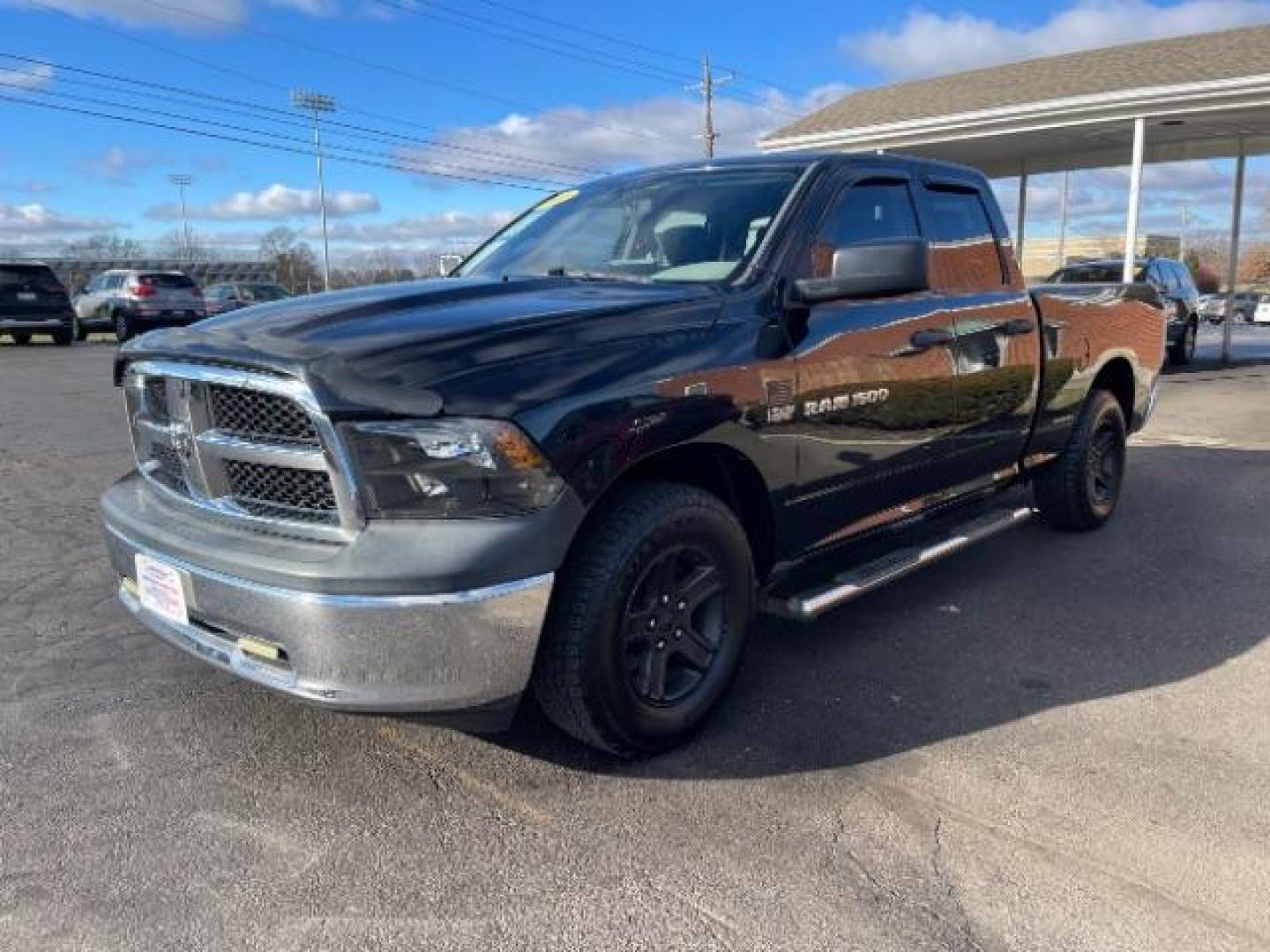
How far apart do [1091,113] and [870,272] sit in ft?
43.7

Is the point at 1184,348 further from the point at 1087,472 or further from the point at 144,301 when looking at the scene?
the point at 144,301

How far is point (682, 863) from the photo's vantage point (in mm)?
2670

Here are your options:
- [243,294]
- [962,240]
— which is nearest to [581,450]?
[962,240]

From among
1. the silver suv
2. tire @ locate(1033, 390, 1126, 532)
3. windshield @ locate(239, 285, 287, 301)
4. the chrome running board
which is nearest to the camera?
the chrome running board

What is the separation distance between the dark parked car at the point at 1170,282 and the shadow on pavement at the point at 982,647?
1160 cm

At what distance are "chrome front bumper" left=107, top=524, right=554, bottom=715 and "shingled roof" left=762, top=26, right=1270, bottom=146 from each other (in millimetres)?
14285

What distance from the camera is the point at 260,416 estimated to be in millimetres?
2838

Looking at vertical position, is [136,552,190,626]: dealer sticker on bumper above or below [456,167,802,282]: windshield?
below

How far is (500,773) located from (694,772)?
0.59m

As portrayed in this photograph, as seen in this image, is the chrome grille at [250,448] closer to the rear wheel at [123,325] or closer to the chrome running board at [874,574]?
the chrome running board at [874,574]

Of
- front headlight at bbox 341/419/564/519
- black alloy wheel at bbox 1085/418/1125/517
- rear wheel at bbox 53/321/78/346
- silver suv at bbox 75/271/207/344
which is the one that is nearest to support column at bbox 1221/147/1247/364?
black alloy wheel at bbox 1085/418/1125/517

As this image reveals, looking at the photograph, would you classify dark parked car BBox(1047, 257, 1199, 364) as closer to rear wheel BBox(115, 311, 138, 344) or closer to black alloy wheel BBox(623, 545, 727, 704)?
black alloy wheel BBox(623, 545, 727, 704)

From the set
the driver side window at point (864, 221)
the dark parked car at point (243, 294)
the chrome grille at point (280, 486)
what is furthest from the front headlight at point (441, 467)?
the dark parked car at point (243, 294)

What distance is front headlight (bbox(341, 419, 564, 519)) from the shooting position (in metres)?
2.61
